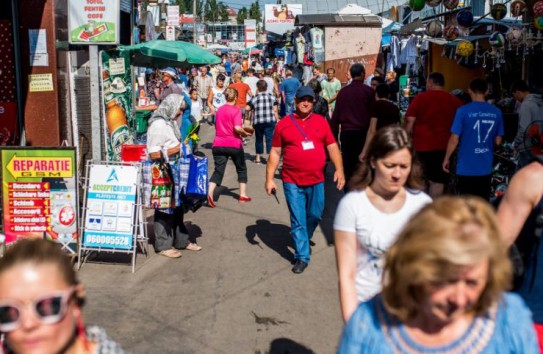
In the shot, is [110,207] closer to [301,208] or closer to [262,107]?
[301,208]

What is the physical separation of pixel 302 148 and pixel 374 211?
374 cm

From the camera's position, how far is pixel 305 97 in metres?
7.17

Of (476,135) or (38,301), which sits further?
(476,135)

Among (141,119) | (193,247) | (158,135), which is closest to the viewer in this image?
(158,135)

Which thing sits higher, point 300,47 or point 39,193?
point 300,47

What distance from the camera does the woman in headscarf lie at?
763 centimetres

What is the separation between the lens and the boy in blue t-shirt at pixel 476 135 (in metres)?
7.66

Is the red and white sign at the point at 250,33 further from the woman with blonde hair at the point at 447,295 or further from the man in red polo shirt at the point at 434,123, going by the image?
the woman with blonde hair at the point at 447,295

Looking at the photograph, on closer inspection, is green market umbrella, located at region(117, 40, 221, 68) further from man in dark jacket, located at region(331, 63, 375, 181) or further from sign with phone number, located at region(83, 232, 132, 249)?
sign with phone number, located at region(83, 232, 132, 249)

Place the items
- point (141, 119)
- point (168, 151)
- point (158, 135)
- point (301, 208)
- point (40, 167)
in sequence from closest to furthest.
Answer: point (40, 167) → point (301, 208) → point (158, 135) → point (168, 151) → point (141, 119)

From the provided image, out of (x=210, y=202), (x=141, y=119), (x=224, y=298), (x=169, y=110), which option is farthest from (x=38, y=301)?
(x=141, y=119)

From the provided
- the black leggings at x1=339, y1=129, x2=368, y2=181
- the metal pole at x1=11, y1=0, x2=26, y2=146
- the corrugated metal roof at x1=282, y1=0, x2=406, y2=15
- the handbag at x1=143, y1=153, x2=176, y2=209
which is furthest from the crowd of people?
the corrugated metal roof at x1=282, y1=0, x2=406, y2=15

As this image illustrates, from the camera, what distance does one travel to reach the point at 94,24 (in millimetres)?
7996

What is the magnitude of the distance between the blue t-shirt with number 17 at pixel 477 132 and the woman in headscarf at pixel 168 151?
3083 millimetres
